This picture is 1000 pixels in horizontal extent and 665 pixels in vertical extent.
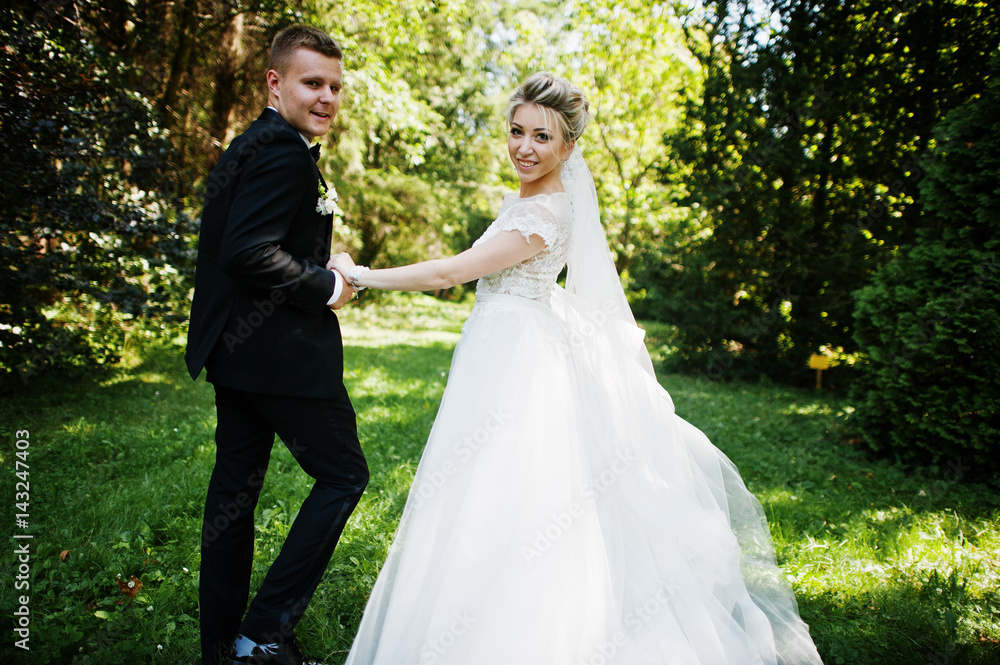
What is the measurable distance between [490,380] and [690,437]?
1190 millimetres

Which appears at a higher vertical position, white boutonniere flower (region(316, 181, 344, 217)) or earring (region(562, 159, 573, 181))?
earring (region(562, 159, 573, 181))

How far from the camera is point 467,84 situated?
595 inches

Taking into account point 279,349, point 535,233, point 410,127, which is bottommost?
point 279,349

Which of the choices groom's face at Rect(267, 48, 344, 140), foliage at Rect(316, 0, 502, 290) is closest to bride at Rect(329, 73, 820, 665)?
groom's face at Rect(267, 48, 344, 140)

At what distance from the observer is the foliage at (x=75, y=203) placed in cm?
479

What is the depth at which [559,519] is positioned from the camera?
2277 millimetres

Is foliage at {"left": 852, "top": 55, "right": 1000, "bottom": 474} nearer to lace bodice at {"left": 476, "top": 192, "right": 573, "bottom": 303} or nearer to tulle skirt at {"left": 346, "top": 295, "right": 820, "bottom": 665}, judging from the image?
tulle skirt at {"left": 346, "top": 295, "right": 820, "bottom": 665}

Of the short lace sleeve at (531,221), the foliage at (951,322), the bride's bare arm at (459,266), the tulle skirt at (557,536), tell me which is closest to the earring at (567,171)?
the short lace sleeve at (531,221)

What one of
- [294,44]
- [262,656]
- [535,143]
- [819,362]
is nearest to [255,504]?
[262,656]

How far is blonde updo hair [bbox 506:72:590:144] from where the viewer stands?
2.57m

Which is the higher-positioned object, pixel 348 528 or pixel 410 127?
pixel 410 127

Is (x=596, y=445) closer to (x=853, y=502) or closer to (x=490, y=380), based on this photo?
(x=490, y=380)

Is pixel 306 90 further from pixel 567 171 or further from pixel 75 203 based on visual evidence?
pixel 75 203

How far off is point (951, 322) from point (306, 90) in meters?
5.25
